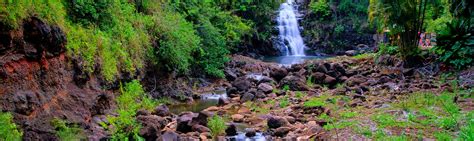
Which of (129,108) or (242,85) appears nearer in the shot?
(129,108)

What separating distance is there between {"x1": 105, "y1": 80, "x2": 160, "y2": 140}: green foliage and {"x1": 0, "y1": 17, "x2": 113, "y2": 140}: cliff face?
488 mm

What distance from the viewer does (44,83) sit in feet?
23.7

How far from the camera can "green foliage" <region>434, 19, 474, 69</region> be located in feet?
37.9

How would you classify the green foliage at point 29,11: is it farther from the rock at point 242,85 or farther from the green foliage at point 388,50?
the green foliage at point 388,50

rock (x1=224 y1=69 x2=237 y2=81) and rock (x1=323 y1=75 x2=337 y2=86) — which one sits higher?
rock (x1=323 y1=75 x2=337 y2=86)

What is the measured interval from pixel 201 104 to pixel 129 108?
3.62m

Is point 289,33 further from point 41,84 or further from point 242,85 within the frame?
point 41,84

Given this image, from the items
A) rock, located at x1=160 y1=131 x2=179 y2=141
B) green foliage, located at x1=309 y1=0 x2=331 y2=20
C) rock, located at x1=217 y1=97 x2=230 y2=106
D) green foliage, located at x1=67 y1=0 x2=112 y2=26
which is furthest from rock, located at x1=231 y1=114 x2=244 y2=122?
green foliage, located at x1=309 y1=0 x2=331 y2=20

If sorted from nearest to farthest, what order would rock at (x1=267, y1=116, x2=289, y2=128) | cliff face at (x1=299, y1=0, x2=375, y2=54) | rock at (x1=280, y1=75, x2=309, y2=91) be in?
rock at (x1=267, y1=116, x2=289, y2=128)
rock at (x1=280, y1=75, x2=309, y2=91)
cliff face at (x1=299, y1=0, x2=375, y2=54)

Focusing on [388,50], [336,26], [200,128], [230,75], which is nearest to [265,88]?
[230,75]

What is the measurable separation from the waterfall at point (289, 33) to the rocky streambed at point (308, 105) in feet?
39.2

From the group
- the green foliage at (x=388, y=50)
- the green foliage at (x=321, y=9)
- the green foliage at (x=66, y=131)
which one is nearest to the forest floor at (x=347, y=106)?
the green foliage at (x=388, y=50)

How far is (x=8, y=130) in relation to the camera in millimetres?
5336

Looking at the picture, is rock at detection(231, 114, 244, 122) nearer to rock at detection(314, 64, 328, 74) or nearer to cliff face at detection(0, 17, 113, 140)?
cliff face at detection(0, 17, 113, 140)
